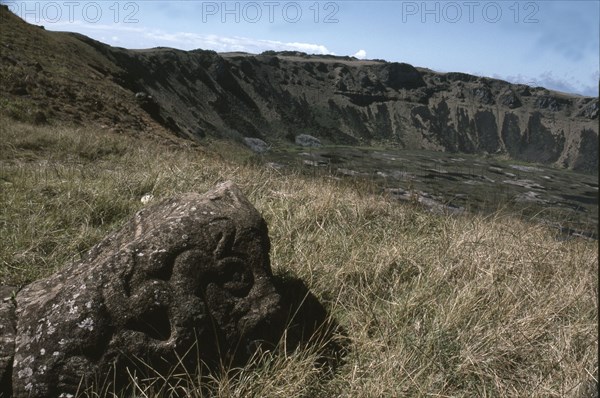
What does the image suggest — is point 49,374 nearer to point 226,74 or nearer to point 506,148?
point 226,74

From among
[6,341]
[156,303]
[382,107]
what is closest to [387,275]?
[156,303]

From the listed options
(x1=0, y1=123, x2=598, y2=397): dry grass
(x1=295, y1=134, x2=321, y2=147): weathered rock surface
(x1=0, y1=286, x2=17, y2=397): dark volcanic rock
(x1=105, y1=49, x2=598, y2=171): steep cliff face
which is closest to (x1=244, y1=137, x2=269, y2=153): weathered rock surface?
(x1=105, y1=49, x2=598, y2=171): steep cliff face

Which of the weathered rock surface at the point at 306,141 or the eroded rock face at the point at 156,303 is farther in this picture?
the weathered rock surface at the point at 306,141

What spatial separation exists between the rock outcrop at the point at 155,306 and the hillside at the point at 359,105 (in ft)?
321

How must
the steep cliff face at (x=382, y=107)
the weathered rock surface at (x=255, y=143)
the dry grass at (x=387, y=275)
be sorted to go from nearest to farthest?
1. the dry grass at (x=387, y=275)
2. the weathered rock surface at (x=255, y=143)
3. the steep cliff face at (x=382, y=107)

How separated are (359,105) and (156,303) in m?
177

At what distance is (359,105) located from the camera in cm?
17562

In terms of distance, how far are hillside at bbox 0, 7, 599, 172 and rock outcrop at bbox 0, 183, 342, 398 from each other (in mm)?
97973

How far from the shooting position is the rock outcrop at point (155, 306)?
2.79 m

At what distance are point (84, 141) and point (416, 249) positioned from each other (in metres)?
7.85

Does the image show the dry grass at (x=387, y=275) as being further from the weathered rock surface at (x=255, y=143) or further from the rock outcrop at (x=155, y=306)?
the weathered rock surface at (x=255, y=143)

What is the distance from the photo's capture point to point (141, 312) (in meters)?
2.97

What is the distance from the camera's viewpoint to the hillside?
130 metres

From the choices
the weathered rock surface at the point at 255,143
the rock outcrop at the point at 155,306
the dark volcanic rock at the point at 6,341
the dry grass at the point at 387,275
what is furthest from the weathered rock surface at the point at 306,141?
the dark volcanic rock at the point at 6,341
